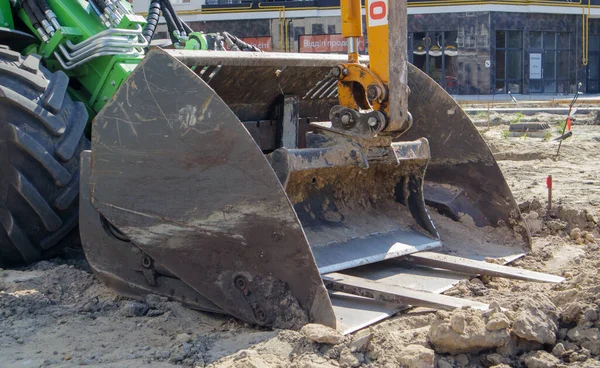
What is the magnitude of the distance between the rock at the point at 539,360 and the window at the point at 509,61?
23.4m

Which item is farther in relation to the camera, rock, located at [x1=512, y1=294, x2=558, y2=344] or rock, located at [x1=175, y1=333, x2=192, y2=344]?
rock, located at [x1=175, y1=333, x2=192, y2=344]

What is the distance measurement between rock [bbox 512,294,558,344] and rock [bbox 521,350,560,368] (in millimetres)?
61

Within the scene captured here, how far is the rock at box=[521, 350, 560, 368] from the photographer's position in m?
3.12

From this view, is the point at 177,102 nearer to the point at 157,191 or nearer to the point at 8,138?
the point at 157,191

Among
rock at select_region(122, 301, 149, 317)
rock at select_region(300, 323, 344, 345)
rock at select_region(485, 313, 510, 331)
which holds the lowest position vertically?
rock at select_region(122, 301, 149, 317)

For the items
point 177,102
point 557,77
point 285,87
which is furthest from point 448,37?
point 177,102

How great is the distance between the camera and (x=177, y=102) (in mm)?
3686

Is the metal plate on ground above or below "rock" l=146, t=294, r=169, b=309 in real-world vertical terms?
above

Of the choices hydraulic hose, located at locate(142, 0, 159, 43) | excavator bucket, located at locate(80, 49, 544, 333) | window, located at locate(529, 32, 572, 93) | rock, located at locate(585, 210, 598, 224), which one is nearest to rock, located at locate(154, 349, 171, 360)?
excavator bucket, located at locate(80, 49, 544, 333)

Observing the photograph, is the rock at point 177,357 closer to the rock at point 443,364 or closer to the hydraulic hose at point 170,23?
the rock at point 443,364

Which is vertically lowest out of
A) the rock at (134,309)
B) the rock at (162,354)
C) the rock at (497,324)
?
the rock at (162,354)

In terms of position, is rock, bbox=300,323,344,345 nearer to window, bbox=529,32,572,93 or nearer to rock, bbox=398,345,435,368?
rock, bbox=398,345,435,368

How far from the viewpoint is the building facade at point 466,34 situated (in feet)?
82.5

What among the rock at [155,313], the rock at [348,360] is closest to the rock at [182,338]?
the rock at [155,313]
